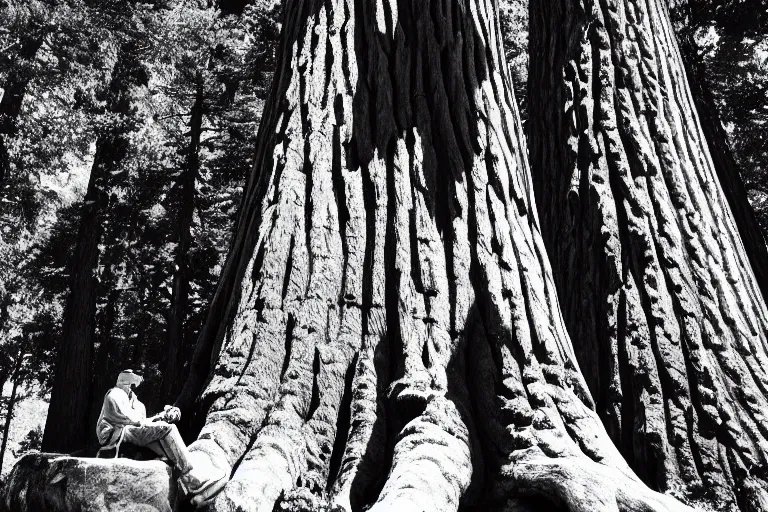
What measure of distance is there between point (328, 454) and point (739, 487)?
7.39ft

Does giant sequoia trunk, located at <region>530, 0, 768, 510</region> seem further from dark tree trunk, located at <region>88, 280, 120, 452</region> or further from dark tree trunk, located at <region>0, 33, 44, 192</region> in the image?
dark tree trunk, located at <region>88, 280, 120, 452</region>

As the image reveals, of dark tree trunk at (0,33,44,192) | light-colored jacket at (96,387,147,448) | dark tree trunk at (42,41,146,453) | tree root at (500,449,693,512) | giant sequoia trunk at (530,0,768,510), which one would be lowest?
tree root at (500,449,693,512)

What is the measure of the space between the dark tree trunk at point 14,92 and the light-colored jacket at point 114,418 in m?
16.4

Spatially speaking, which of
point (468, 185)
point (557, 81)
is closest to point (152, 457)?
point (468, 185)

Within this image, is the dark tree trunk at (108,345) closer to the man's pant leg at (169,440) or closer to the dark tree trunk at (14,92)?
the dark tree trunk at (14,92)

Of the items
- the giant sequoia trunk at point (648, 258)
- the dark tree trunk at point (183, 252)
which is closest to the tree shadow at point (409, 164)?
the giant sequoia trunk at point (648, 258)

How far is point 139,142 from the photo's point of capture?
19094 millimetres

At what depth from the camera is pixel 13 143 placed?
60.7ft

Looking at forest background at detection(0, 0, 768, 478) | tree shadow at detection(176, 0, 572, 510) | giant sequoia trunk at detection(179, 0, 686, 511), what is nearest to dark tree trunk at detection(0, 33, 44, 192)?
forest background at detection(0, 0, 768, 478)

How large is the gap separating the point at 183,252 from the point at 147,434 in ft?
57.4

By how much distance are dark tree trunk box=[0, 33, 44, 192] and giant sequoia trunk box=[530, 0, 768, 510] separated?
46.5 feet

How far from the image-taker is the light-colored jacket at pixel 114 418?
272 centimetres

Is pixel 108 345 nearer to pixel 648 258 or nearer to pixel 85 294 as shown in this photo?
pixel 85 294

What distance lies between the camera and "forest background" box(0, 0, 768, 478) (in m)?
16.7
